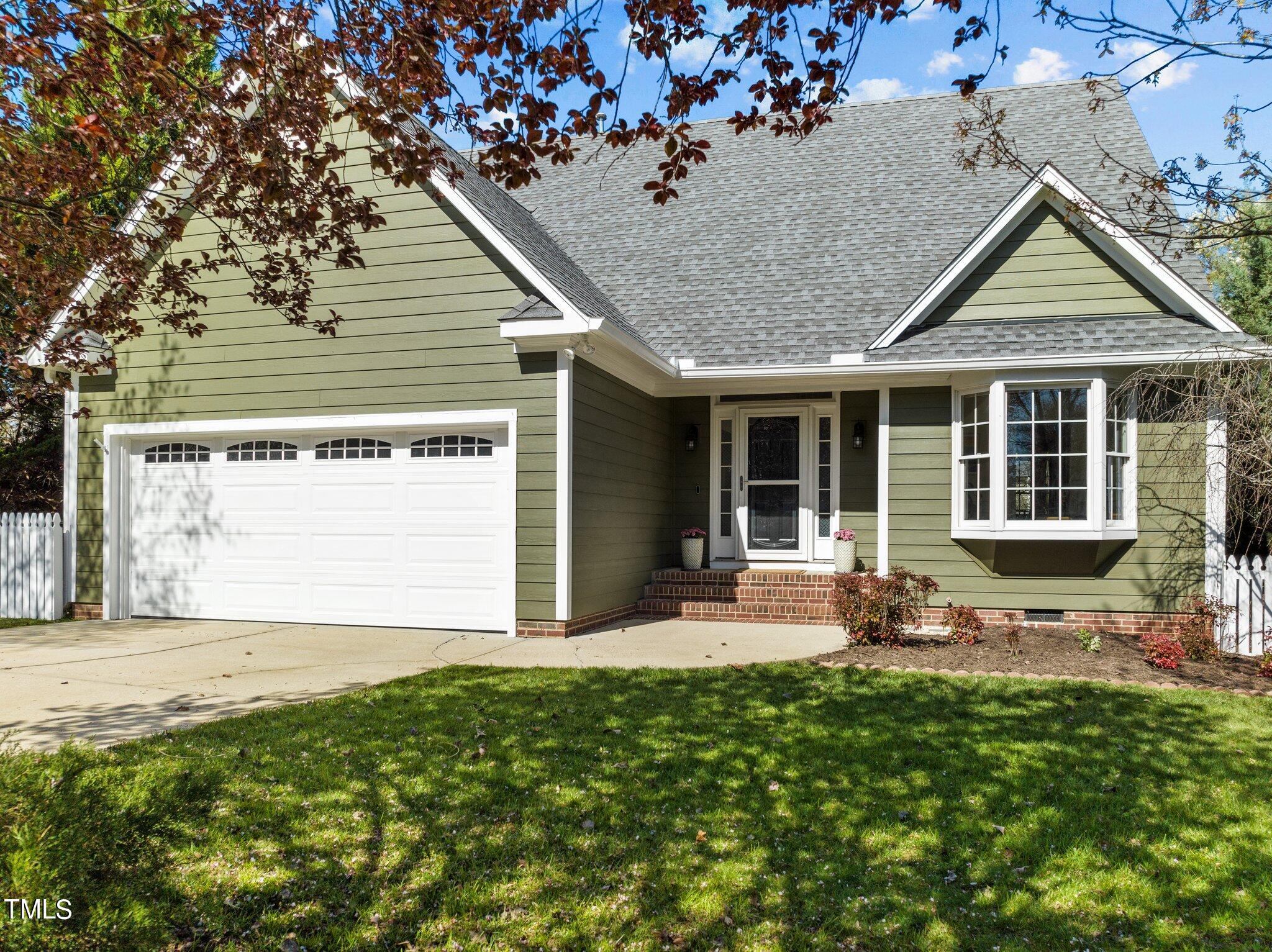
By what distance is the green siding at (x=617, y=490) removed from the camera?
9.75 m

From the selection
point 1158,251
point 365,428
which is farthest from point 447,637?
point 1158,251

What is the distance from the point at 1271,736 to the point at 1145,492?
4864mm

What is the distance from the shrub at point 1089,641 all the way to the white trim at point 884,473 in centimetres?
255

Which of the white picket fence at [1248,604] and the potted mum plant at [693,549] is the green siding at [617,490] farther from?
the white picket fence at [1248,604]

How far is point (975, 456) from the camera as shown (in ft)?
34.2

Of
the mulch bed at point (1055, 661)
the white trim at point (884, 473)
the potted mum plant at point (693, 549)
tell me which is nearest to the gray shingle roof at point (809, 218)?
the white trim at point (884, 473)

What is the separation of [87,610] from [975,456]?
37.2 feet

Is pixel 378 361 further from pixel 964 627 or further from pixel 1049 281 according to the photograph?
pixel 1049 281

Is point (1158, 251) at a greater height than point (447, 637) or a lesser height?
greater

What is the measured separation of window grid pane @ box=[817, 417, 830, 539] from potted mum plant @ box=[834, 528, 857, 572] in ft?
1.82

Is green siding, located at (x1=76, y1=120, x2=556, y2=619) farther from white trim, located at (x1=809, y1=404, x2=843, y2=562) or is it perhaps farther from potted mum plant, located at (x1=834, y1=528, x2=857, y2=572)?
white trim, located at (x1=809, y1=404, x2=843, y2=562)

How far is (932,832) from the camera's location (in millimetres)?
4152

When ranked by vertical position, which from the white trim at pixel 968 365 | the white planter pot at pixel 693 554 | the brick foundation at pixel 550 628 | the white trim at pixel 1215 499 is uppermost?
the white trim at pixel 968 365

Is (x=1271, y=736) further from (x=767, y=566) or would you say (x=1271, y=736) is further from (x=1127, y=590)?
(x=767, y=566)
